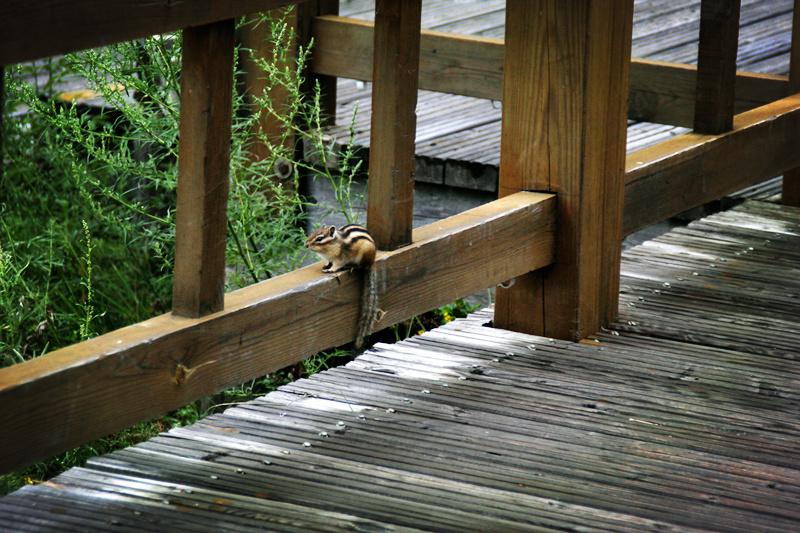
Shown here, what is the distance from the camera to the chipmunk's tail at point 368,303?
11.3 feet

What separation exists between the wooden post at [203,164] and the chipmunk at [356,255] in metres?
0.43

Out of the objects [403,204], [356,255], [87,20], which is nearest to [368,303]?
[356,255]

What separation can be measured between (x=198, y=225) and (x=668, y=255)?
2.56 metres

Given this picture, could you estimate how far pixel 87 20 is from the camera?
2.51m

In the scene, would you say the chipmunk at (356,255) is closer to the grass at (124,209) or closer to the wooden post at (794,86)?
the grass at (124,209)

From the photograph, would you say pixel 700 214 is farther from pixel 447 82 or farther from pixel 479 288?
pixel 479 288

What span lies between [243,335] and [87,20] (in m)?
0.87

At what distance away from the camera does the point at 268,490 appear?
2.86m

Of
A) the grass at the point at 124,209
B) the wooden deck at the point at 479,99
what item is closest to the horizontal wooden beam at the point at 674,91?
the wooden deck at the point at 479,99

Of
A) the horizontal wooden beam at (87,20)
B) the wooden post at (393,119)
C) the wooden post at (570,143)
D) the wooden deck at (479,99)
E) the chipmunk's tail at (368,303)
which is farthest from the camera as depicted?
the wooden deck at (479,99)

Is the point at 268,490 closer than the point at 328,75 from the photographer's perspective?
Yes

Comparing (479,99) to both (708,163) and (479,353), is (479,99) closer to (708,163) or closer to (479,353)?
(708,163)

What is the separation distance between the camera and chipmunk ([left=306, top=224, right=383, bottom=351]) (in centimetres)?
334

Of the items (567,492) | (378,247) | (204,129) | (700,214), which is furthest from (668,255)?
(204,129)
